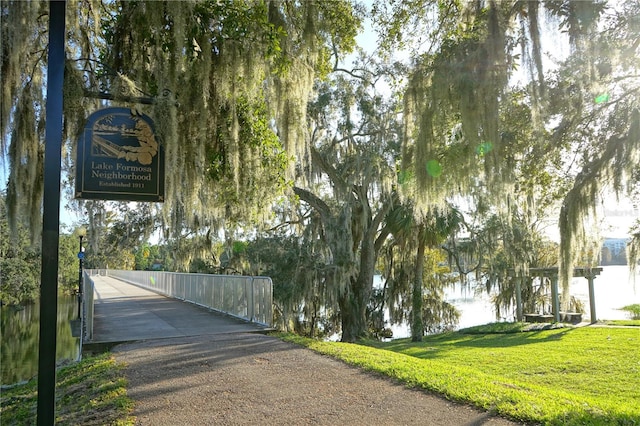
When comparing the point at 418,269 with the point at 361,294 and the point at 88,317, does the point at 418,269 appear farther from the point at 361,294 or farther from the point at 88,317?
the point at 88,317

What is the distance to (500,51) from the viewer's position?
5168 millimetres

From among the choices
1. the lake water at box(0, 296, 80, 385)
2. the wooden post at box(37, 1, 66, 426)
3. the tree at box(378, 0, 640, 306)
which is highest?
the tree at box(378, 0, 640, 306)

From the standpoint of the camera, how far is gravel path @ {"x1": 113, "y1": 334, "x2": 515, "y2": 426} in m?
4.10

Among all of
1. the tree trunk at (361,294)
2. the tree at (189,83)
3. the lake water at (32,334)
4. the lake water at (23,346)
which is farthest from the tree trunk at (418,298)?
the tree at (189,83)

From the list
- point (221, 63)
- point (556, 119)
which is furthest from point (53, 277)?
point (556, 119)

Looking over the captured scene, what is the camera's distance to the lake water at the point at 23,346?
1370cm

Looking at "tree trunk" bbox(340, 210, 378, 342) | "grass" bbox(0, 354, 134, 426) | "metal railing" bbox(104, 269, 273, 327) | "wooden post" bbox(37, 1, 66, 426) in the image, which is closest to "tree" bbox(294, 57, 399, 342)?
"tree trunk" bbox(340, 210, 378, 342)

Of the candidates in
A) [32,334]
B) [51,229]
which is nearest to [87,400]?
[51,229]

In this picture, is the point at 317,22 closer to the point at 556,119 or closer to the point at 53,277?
the point at 556,119

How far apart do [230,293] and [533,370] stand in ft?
22.3

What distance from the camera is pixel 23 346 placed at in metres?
19.6

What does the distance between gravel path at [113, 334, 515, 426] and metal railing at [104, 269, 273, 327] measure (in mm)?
2977

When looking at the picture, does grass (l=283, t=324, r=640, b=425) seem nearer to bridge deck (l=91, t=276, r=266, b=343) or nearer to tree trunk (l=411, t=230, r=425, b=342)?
bridge deck (l=91, t=276, r=266, b=343)

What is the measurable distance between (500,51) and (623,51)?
1584 millimetres
